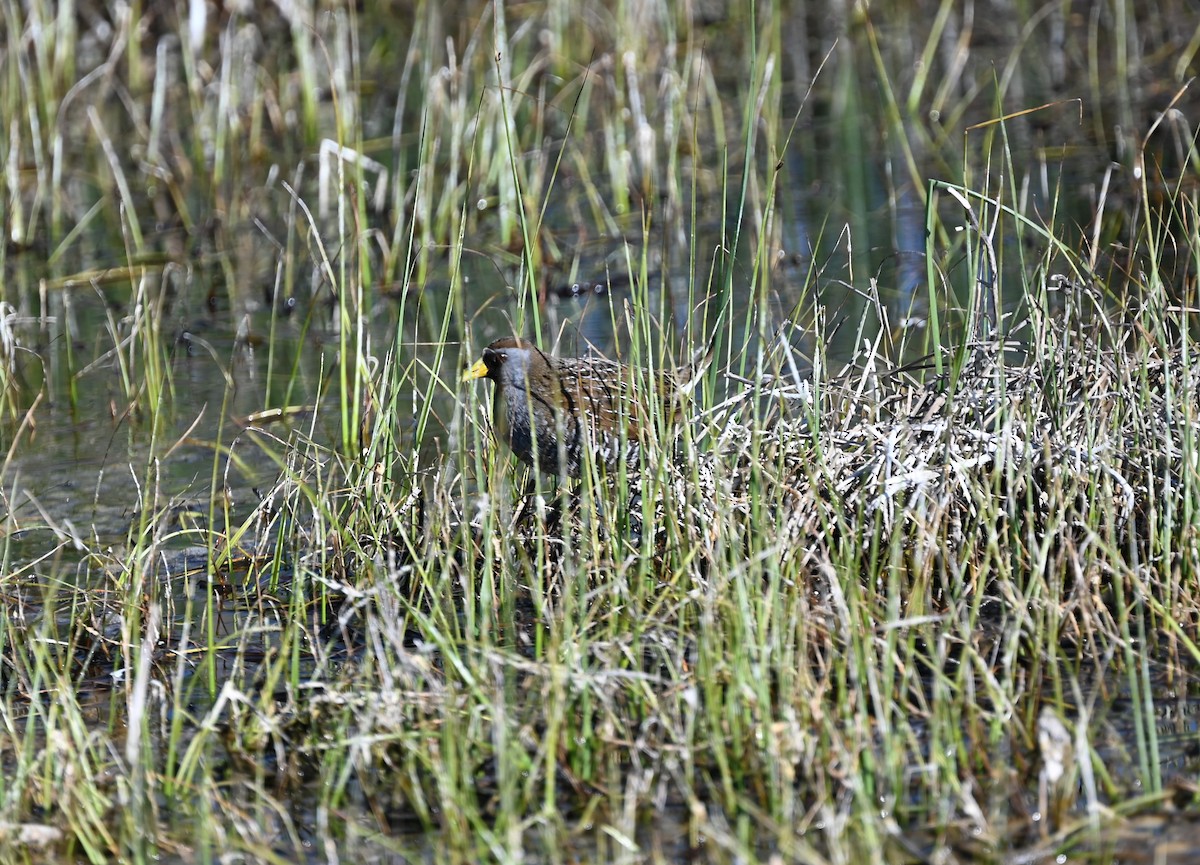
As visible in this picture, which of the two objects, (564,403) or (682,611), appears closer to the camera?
(682,611)

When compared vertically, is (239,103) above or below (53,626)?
above

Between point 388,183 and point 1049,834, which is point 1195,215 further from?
point 388,183

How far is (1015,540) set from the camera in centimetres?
328

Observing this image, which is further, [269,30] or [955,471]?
[269,30]

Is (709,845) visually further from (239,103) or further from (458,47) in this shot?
(458,47)

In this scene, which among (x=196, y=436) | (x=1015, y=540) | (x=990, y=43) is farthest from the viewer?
(x=990, y=43)

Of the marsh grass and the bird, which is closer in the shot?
the marsh grass

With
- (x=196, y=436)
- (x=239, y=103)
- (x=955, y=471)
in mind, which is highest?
(x=239, y=103)

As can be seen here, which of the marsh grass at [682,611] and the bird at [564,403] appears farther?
the bird at [564,403]

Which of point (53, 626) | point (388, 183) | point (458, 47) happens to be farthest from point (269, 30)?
point (53, 626)

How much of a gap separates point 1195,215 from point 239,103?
19.0ft

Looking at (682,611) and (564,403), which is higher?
(564,403)

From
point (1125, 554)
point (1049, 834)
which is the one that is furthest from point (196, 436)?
point (1049, 834)

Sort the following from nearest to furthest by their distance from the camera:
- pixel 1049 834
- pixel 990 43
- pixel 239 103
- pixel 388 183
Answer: pixel 1049 834 → pixel 388 183 → pixel 239 103 → pixel 990 43
